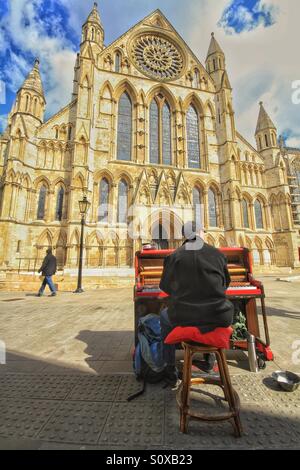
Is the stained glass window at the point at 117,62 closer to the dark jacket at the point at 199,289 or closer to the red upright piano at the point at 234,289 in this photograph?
the red upright piano at the point at 234,289

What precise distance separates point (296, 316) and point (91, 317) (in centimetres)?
523

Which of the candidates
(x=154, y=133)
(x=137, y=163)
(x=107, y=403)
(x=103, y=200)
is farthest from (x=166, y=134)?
(x=107, y=403)

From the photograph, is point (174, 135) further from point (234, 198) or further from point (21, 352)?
point (21, 352)

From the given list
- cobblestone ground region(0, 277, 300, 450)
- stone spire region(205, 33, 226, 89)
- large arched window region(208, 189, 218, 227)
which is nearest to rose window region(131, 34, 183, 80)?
stone spire region(205, 33, 226, 89)

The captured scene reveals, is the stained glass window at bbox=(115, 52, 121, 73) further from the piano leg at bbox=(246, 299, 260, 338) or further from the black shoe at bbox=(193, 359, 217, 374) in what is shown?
the black shoe at bbox=(193, 359, 217, 374)

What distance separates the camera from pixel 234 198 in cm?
1914

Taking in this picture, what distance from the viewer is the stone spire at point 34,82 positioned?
17469 millimetres

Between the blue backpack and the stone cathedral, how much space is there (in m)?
13.2

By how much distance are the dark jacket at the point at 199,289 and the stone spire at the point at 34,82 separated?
21956mm

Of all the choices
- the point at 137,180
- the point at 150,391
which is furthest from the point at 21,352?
the point at 137,180

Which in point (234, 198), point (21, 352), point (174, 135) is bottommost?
point (21, 352)

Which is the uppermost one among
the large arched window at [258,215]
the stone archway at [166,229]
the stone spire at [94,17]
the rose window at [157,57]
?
the stone spire at [94,17]

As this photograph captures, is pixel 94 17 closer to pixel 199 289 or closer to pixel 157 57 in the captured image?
pixel 157 57

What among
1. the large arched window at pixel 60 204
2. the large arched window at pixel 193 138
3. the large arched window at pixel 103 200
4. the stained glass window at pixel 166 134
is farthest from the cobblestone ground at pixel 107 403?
the large arched window at pixel 193 138
